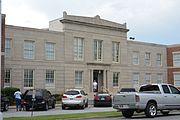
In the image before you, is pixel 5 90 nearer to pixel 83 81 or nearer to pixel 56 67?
pixel 56 67

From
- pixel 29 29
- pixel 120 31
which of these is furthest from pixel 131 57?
pixel 29 29

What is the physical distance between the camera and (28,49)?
133 ft

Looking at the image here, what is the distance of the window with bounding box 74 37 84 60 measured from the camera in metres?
44.8

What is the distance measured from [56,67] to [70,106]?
38.9ft

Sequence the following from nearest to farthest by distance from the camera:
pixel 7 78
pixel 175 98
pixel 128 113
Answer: pixel 128 113
pixel 175 98
pixel 7 78

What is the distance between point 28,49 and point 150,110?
2199cm

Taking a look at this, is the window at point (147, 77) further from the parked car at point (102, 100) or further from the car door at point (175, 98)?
the car door at point (175, 98)

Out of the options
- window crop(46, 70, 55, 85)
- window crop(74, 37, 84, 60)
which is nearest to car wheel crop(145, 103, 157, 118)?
window crop(46, 70, 55, 85)

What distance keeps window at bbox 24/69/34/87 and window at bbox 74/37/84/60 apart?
6317 mm

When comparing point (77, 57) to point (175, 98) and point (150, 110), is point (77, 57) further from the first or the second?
point (150, 110)

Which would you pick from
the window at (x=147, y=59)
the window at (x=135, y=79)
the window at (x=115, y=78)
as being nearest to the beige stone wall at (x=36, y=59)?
the window at (x=115, y=78)

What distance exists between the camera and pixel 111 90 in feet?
157

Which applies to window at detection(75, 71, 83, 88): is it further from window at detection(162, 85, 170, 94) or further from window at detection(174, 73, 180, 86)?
window at detection(162, 85, 170, 94)

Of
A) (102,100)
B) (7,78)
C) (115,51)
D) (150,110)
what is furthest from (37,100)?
(115,51)
